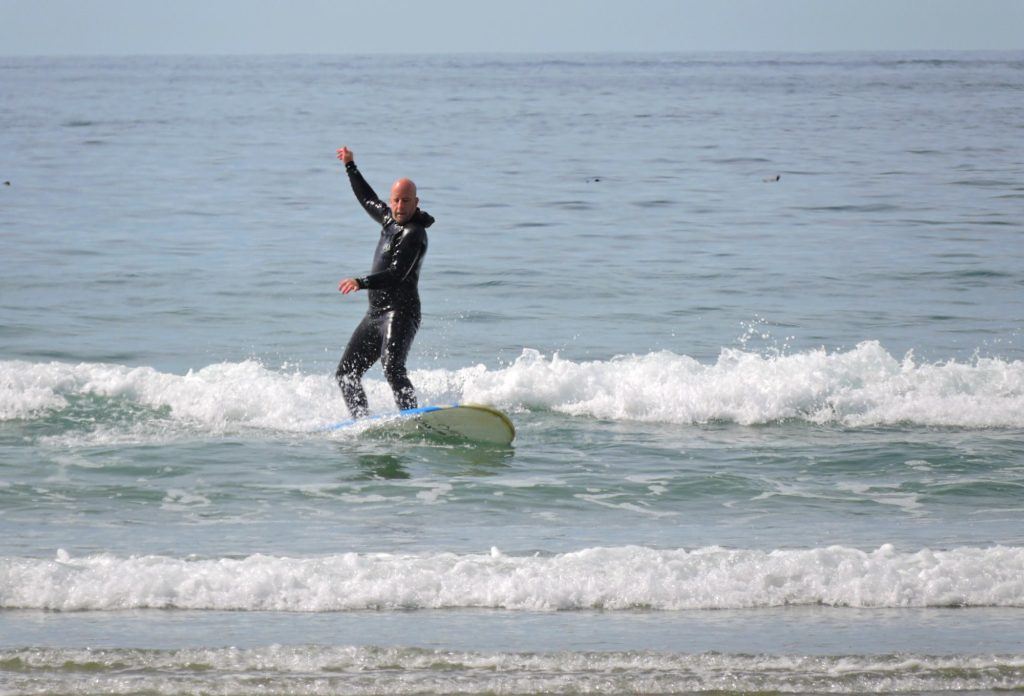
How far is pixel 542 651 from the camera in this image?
274 inches

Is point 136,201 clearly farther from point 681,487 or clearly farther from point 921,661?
point 921,661

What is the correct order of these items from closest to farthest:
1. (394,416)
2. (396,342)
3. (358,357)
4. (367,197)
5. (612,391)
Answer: (396,342) → (367,197) → (358,357) → (394,416) → (612,391)

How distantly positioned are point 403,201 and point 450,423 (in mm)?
1891

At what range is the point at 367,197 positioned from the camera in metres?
11.6

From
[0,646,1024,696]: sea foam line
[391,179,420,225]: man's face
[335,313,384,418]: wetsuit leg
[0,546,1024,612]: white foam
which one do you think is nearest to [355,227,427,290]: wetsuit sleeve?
[391,179,420,225]: man's face

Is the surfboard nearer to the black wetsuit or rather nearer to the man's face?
the black wetsuit

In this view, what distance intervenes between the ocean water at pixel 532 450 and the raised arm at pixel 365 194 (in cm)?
187

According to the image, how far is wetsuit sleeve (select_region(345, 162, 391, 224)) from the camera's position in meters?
11.4

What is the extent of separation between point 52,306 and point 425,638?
511 inches

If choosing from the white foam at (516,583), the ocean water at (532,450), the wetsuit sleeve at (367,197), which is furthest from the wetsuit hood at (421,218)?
the white foam at (516,583)

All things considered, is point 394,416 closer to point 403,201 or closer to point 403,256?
point 403,256

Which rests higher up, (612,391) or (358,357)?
(358,357)

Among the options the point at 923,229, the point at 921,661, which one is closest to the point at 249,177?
the point at 923,229

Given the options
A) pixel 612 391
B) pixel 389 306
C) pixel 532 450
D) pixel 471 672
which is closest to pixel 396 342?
pixel 389 306
